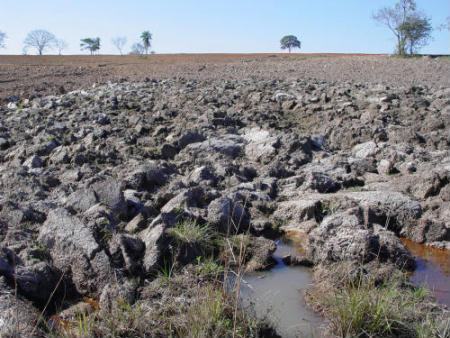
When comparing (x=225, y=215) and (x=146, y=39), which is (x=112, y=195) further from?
(x=146, y=39)

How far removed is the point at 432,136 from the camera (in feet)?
25.3

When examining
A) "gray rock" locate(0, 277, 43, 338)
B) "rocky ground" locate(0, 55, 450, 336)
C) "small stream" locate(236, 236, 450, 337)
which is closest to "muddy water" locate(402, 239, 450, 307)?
"small stream" locate(236, 236, 450, 337)

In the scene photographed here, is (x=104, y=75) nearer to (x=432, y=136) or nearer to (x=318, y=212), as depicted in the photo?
(x=432, y=136)

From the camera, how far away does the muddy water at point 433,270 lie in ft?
12.9

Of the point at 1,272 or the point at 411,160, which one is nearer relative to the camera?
the point at 1,272

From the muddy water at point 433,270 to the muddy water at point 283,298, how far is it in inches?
33.6

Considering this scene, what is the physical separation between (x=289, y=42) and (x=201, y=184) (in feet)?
224

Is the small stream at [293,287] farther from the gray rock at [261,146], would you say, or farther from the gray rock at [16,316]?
the gray rock at [261,146]

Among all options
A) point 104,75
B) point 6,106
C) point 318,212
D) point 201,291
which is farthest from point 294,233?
point 104,75

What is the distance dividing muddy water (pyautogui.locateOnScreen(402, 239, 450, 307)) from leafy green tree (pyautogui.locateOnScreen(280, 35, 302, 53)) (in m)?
68.9

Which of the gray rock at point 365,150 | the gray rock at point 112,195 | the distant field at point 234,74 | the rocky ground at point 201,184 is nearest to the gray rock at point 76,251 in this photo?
the rocky ground at point 201,184

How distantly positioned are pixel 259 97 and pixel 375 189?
5230 millimetres

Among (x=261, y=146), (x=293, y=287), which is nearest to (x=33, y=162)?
(x=261, y=146)

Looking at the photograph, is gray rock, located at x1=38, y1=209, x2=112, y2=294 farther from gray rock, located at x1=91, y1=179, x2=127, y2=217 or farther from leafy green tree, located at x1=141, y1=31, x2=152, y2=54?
leafy green tree, located at x1=141, y1=31, x2=152, y2=54
